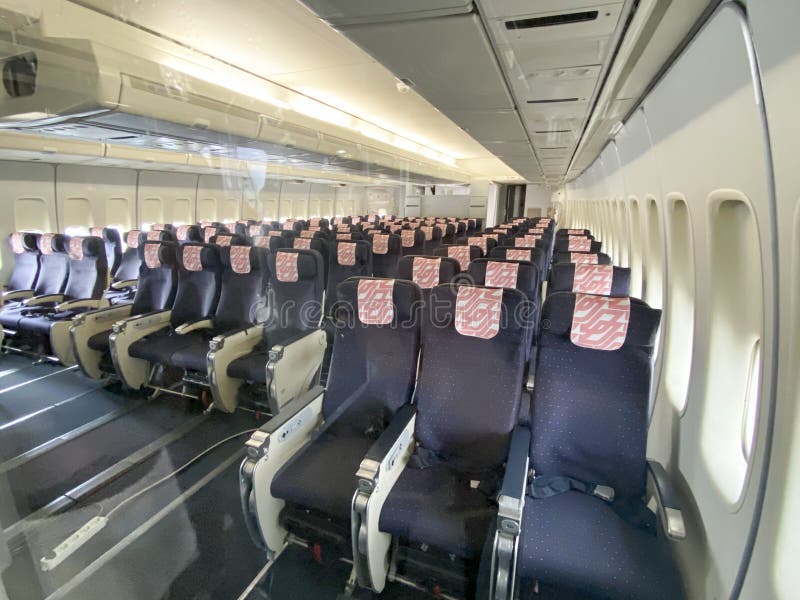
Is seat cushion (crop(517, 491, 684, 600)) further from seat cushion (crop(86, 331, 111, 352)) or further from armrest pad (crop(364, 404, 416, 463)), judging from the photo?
seat cushion (crop(86, 331, 111, 352))

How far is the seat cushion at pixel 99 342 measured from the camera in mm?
3809

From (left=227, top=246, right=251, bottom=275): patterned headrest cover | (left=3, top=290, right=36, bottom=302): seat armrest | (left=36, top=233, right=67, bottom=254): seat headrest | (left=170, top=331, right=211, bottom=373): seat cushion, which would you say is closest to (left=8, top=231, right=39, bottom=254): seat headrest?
(left=36, top=233, right=67, bottom=254): seat headrest

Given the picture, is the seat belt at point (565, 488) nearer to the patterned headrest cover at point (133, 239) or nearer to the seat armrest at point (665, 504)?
the seat armrest at point (665, 504)

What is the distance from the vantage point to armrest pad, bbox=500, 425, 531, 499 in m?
1.48

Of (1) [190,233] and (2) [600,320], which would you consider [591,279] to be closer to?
(2) [600,320]

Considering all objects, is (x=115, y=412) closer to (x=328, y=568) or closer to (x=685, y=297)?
(x=328, y=568)

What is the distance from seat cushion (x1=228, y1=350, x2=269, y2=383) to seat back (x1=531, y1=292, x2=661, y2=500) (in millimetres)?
2210

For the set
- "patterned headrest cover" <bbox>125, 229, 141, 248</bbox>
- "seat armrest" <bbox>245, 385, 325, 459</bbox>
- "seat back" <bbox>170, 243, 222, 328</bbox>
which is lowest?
"seat armrest" <bbox>245, 385, 325, 459</bbox>

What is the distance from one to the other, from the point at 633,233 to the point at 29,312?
701 centimetres

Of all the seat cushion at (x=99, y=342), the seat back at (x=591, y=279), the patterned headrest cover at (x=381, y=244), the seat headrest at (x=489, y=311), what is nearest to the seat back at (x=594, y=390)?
the seat headrest at (x=489, y=311)

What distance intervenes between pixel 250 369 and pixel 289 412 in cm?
125

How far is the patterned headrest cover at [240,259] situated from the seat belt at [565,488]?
3.19m

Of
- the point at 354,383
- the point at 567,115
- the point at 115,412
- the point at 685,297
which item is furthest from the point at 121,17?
the point at 685,297

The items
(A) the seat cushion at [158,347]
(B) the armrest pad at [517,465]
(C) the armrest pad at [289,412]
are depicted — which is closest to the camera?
(B) the armrest pad at [517,465]
